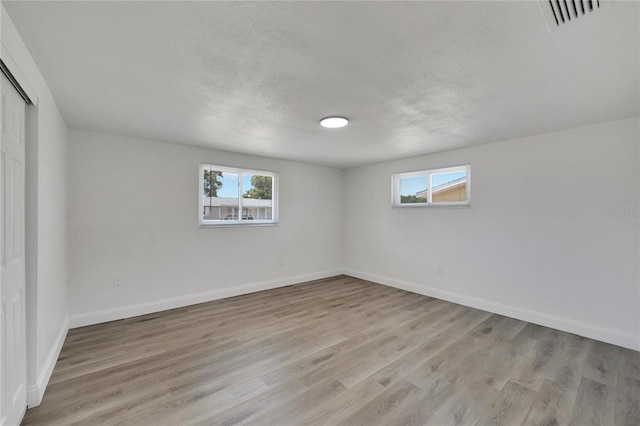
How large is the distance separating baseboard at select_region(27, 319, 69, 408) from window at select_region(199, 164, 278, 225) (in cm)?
201

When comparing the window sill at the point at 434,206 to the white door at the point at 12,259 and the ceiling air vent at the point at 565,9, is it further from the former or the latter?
the white door at the point at 12,259

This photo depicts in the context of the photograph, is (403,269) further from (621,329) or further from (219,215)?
(219,215)

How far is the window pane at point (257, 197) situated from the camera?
4.71 metres

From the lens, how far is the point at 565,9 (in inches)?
52.6

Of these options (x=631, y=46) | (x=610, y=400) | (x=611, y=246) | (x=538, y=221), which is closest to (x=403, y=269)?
(x=538, y=221)

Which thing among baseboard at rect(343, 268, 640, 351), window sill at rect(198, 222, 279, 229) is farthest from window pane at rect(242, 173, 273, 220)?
baseboard at rect(343, 268, 640, 351)

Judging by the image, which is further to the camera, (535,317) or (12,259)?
(535,317)

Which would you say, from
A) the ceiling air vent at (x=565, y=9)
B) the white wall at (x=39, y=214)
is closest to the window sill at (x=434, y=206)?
the ceiling air vent at (x=565, y=9)

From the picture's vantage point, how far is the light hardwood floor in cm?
188

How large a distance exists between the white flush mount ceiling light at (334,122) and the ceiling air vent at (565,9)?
67.5 inches

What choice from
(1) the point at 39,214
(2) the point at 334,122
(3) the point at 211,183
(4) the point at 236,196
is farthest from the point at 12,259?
(4) the point at 236,196

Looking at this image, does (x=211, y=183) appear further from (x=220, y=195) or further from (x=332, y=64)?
(x=332, y=64)

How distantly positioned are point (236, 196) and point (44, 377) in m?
3.00

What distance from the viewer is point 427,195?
→ 4695 millimetres
